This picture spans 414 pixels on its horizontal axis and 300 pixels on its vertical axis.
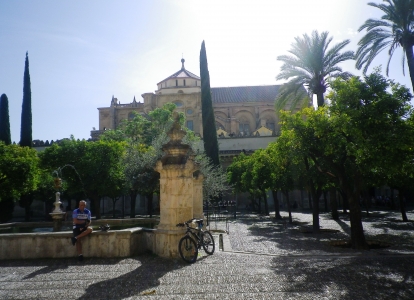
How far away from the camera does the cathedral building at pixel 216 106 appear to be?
182 ft

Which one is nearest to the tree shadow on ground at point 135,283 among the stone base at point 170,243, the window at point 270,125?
the stone base at point 170,243

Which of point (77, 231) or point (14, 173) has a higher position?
point (14, 173)

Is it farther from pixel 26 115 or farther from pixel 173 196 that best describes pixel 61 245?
pixel 26 115

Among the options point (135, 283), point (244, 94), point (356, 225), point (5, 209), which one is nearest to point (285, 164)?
point (356, 225)

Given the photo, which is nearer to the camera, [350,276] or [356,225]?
A: [350,276]

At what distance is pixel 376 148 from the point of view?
9656mm

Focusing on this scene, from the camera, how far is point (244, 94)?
205ft

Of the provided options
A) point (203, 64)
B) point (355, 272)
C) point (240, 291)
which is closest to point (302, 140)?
point (355, 272)

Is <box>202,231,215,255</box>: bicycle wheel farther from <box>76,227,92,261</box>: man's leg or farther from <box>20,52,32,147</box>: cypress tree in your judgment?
<box>20,52,32,147</box>: cypress tree

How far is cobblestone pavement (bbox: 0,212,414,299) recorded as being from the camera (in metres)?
5.84

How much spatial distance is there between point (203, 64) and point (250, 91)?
25937 mm

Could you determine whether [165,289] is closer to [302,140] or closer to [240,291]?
[240,291]

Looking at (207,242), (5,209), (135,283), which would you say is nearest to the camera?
(135,283)

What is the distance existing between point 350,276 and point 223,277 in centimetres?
222
